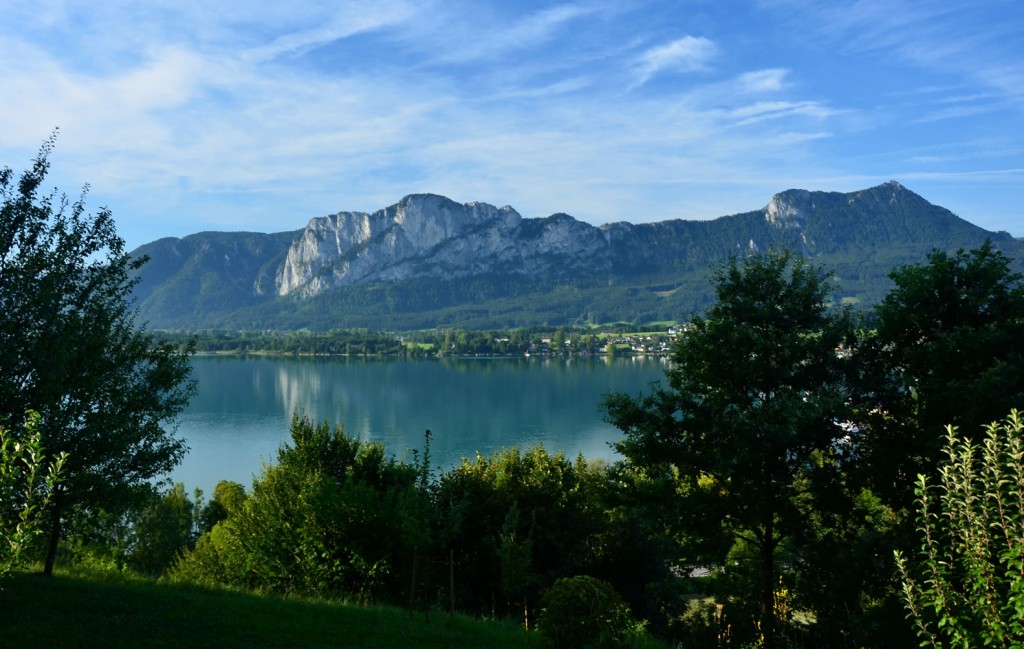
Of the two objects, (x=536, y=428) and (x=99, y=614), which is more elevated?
(x=99, y=614)

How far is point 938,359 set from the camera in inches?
481

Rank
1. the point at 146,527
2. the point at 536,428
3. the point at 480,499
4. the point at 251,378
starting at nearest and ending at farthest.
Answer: the point at 480,499 → the point at 146,527 → the point at 536,428 → the point at 251,378

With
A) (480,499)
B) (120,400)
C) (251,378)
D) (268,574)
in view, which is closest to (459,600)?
(480,499)

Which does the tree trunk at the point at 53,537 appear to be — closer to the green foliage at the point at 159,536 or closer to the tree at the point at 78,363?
the tree at the point at 78,363

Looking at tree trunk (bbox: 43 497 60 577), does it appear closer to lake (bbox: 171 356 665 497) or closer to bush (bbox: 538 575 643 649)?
bush (bbox: 538 575 643 649)

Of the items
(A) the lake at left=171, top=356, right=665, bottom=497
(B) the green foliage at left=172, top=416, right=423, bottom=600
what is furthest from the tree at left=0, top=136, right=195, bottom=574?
(A) the lake at left=171, top=356, right=665, bottom=497

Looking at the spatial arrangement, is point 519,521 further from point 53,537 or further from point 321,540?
point 53,537

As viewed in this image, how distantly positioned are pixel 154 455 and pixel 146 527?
27.9 meters

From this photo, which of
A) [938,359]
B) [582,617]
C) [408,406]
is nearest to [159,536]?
[582,617]

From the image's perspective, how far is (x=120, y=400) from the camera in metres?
13.3

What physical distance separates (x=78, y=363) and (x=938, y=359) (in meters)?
14.7

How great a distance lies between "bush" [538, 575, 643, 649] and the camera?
27.6 ft

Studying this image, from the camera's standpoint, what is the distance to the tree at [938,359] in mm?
11383

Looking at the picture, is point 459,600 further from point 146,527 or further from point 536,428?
point 536,428
